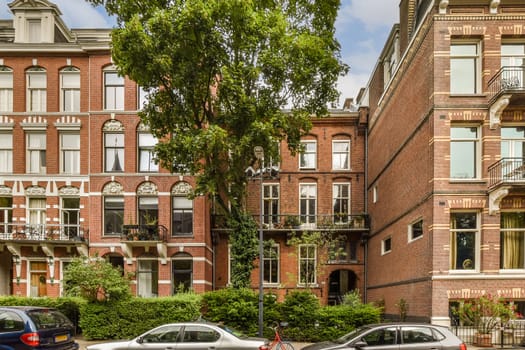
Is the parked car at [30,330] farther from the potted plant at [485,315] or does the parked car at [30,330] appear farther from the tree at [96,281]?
the potted plant at [485,315]

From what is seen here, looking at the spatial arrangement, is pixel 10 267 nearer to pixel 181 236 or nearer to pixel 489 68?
pixel 181 236

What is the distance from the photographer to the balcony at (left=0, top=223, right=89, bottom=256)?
23188 millimetres

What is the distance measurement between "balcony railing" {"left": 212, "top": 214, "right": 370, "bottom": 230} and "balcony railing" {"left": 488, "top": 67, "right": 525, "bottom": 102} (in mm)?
12221

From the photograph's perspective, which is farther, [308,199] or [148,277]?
[308,199]

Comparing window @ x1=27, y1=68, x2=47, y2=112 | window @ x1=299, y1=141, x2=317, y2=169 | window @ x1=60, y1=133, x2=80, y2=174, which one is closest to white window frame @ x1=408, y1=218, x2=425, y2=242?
window @ x1=299, y1=141, x2=317, y2=169

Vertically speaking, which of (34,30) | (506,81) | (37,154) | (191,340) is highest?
(34,30)

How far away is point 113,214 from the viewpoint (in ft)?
79.7

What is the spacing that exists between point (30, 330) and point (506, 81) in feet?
57.1

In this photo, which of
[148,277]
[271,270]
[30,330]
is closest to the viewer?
[30,330]

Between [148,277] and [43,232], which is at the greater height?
[43,232]

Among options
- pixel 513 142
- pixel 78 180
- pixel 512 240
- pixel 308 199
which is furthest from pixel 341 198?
pixel 78 180

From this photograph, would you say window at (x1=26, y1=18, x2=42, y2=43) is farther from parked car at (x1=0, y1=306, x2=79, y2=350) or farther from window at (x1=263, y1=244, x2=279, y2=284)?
parked car at (x1=0, y1=306, x2=79, y2=350)

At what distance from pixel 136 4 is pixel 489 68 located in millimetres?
13751

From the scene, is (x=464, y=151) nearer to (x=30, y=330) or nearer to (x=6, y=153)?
(x=30, y=330)
